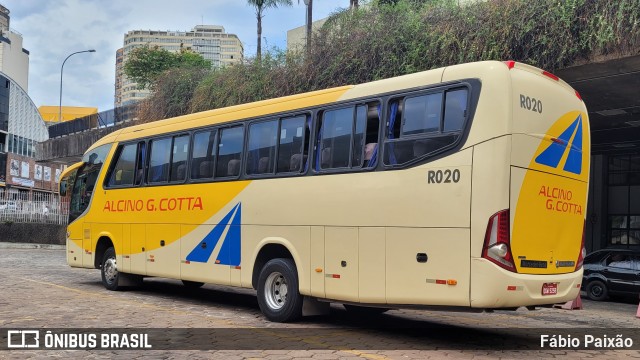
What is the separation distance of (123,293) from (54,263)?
1007cm

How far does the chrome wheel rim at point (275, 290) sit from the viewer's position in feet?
32.0

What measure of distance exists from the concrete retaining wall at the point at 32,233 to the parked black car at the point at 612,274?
26.7 m

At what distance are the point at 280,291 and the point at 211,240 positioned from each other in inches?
76.5

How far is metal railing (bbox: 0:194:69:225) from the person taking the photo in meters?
32.0

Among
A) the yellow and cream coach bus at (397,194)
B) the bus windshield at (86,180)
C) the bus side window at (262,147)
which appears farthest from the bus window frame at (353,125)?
the bus windshield at (86,180)

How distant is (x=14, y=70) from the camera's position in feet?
334

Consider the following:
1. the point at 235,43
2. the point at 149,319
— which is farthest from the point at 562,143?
the point at 235,43

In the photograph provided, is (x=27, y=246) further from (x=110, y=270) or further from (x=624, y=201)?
(x=624, y=201)

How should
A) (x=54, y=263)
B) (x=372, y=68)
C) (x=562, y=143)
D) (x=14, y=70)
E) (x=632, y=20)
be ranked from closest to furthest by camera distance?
(x=562, y=143) → (x=632, y=20) → (x=372, y=68) → (x=54, y=263) → (x=14, y=70)

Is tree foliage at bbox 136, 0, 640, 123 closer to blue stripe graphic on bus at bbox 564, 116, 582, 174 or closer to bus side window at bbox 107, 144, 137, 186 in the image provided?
blue stripe graphic on bus at bbox 564, 116, 582, 174

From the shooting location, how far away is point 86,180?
14984 millimetres

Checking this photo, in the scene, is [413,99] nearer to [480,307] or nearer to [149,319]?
[480,307]

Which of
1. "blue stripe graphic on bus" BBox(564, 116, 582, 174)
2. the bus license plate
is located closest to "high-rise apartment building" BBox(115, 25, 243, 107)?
"blue stripe graphic on bus" BBox(564, 116, 582, 174)

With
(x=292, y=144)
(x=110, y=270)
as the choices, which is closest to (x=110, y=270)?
(x=110, y=270)
